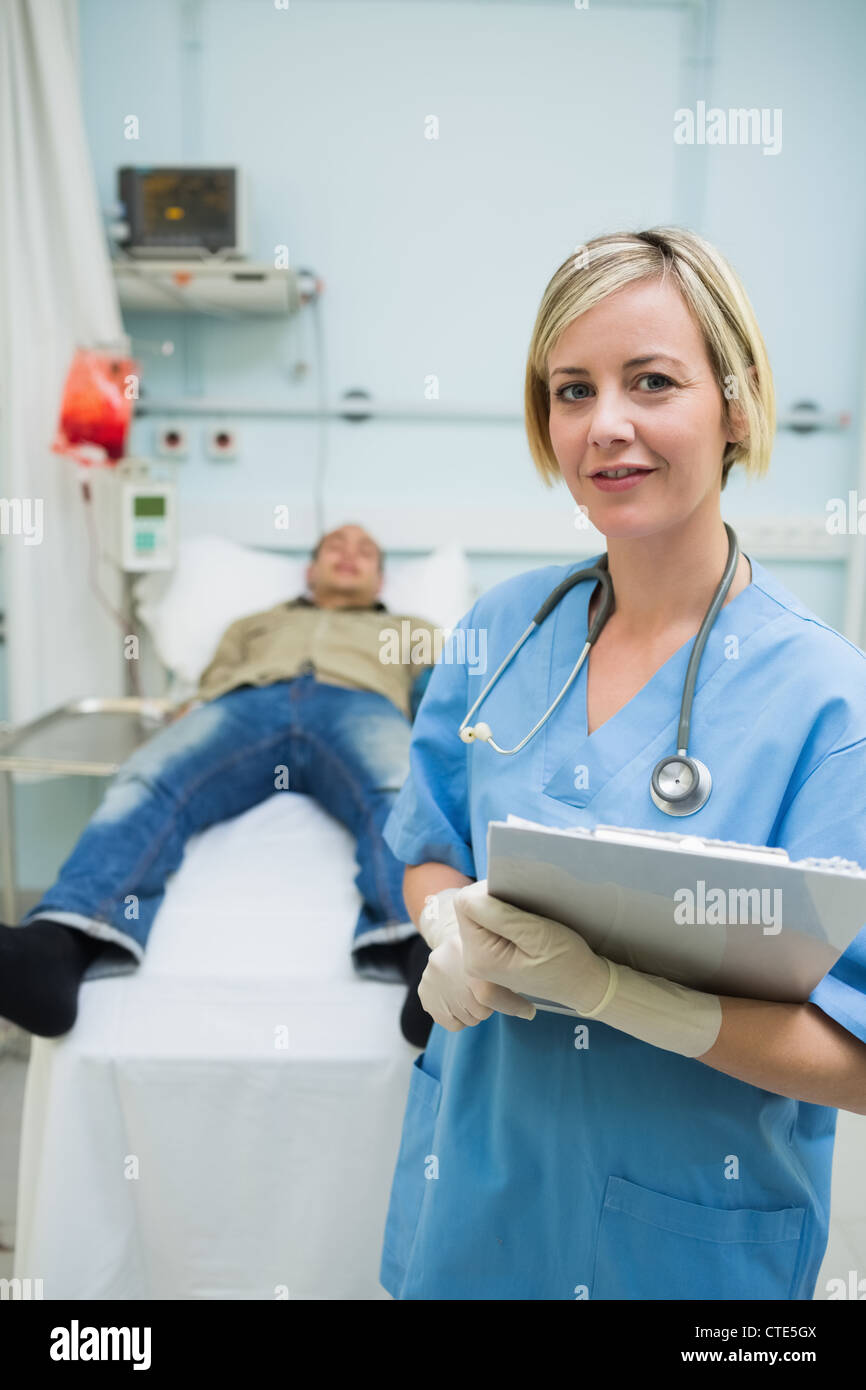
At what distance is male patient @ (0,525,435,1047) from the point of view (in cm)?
142

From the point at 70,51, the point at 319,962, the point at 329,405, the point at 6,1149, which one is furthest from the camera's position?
the point at 329,405

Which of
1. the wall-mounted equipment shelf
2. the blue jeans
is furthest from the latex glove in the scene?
the wall-mounted equipment shelf

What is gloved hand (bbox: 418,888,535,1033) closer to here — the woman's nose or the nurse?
the nurse

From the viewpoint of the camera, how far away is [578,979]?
2.60ft

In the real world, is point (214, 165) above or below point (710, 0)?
below

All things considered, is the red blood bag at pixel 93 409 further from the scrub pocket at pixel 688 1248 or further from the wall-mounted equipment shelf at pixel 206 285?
the scrub pocket at pixel 688 1248

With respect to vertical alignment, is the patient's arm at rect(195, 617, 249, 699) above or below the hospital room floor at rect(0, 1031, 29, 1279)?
above

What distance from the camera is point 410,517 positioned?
282cm

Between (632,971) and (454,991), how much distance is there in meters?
0.17

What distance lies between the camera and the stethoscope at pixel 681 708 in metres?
0.81

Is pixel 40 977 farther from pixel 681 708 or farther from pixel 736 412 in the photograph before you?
pixel 736 412

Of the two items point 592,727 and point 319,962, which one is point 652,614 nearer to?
point 592,727

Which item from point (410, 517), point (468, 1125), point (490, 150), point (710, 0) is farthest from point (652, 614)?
point (710, 0)

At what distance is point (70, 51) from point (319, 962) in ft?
7.29
